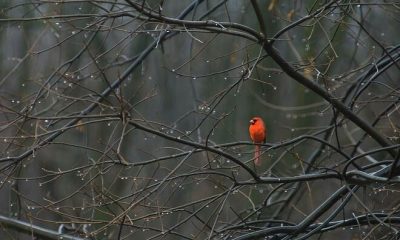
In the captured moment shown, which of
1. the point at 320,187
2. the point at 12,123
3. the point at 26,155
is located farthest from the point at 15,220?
the point at 320,187

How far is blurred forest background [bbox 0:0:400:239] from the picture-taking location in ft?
17.8

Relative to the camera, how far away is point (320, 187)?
11.8m

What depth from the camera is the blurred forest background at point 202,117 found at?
5.43m

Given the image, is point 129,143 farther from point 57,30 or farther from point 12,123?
point 12,123

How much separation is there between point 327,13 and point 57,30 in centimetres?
276

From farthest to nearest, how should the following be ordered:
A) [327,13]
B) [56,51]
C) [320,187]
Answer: [56,51] < [320,187] < [327,13]

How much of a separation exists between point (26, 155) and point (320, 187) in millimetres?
6457

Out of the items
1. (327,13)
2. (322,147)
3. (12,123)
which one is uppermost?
(327,13)

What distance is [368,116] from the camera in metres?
9.71

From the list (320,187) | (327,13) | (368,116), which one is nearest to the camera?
(327,13)

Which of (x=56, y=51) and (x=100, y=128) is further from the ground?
(x=56, y=51)

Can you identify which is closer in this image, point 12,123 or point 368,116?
point 12,123

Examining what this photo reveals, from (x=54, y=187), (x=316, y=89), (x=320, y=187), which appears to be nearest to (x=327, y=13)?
(x=316, y=89)

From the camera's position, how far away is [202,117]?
9.07 m
